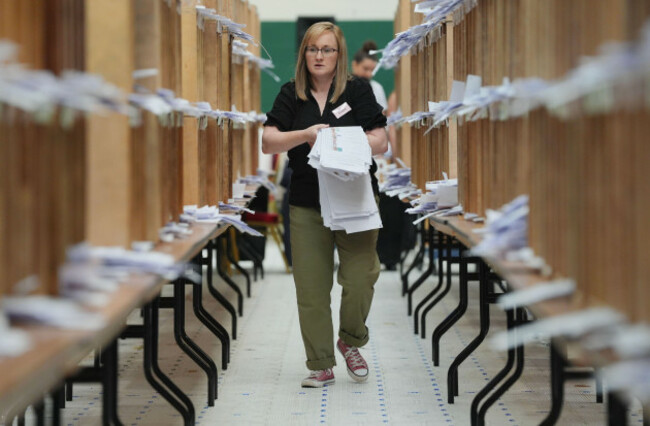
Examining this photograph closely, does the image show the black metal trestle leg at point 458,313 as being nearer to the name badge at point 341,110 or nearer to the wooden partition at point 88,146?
the name badge at point 341,110

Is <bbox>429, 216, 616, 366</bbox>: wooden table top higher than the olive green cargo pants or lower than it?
higher

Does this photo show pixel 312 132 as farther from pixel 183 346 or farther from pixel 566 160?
pixel 566 160

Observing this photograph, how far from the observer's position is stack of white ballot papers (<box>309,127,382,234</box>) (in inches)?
158

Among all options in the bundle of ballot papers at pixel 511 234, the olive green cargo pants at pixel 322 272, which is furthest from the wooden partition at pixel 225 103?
the bundle of ballot papers at pixel 511 234

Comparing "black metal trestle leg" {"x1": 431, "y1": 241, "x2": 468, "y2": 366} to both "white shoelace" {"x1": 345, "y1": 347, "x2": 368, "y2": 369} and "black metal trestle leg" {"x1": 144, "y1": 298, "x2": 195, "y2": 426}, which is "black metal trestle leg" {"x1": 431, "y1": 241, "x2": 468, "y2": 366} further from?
"black metal trestle leg" {"x1": 144, "y1": 298, "x2": 195, "y2": 426}

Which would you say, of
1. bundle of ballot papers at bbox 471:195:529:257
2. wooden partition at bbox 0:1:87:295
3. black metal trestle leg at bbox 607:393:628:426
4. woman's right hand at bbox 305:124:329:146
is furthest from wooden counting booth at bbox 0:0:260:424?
black metal trestle leg at bbox 607:393:628:426

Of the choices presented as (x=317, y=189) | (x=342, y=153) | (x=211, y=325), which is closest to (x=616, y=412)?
(x=342, y=153)

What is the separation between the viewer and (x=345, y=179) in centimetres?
410

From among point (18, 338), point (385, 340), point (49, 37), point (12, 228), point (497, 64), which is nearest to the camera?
point (18, 338)

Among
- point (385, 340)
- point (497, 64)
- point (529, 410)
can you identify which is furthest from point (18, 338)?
point (385, 340)

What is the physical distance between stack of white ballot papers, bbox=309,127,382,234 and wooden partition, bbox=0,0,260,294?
0.69 metres

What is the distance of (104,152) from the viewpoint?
2.53m

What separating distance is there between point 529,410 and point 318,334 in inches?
Result: 41.9

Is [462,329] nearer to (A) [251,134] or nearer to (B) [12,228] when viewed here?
(A) [251,134]
